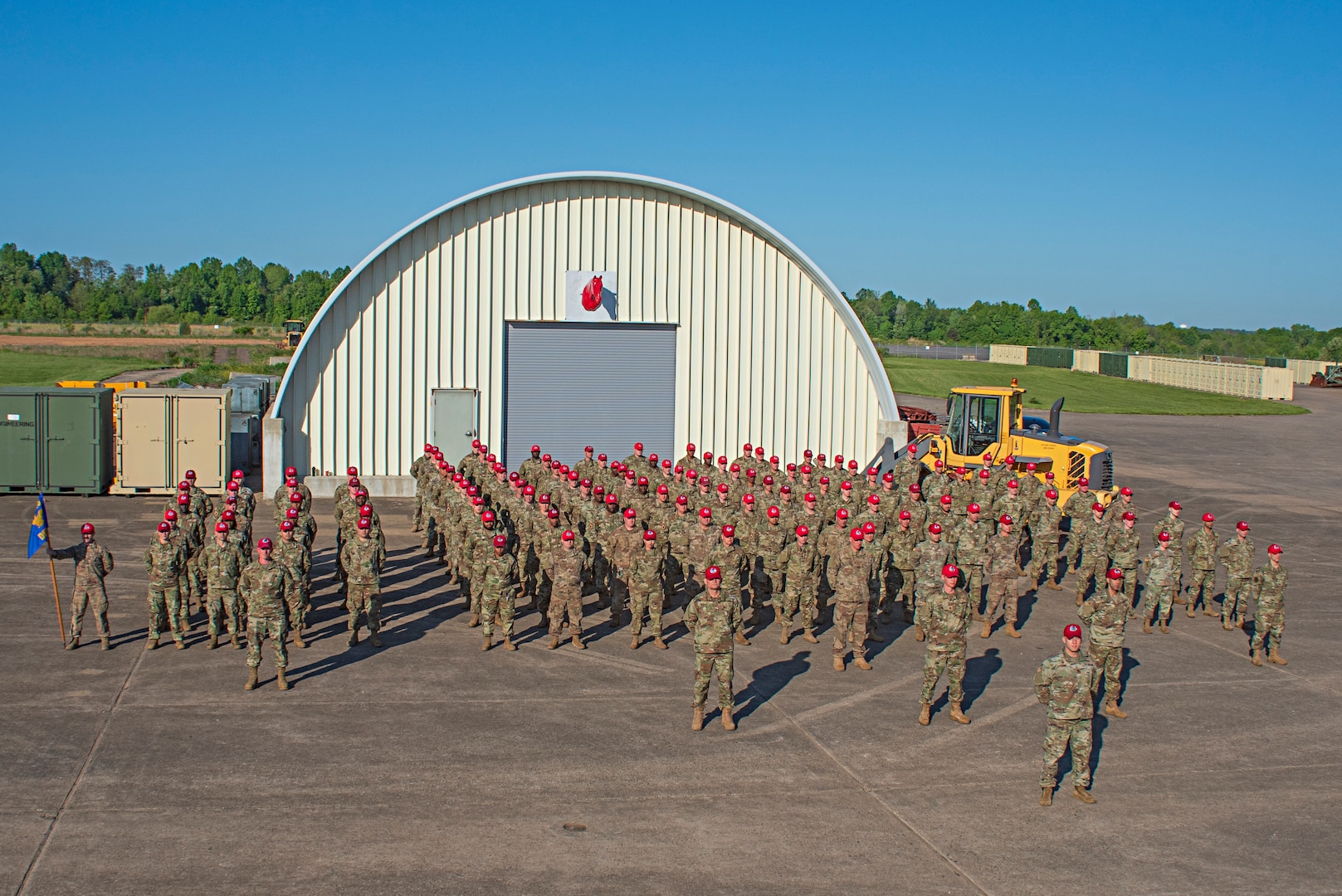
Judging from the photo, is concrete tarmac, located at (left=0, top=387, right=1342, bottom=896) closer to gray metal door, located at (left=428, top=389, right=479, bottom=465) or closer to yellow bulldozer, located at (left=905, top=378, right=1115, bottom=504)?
yellow bulldozer, located at (left=905, top=378, right=1115, bottom=504)

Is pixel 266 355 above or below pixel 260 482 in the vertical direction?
above

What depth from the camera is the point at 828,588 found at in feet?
53.6

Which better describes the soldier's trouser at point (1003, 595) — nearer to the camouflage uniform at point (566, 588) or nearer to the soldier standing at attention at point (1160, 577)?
the soldier standing at attention at point (1160, 577)

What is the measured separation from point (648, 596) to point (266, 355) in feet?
184

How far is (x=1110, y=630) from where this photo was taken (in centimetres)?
1134

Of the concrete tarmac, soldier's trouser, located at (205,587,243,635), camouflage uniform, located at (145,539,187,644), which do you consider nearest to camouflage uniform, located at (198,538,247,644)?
soldier's trouser, located at (205,587,243,635)

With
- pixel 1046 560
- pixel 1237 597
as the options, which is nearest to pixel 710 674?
pixel 1237 597

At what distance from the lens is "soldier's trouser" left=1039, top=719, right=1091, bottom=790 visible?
9367mm

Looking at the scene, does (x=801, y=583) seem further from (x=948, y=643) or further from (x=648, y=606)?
(x=948, y=643)

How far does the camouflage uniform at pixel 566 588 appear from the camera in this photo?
44.3 ft

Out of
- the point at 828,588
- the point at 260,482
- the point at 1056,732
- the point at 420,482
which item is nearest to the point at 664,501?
the point at 828,588

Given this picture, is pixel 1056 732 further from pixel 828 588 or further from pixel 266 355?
pixel 266 355

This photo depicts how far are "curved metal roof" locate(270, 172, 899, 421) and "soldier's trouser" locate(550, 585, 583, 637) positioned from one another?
11.9 meters

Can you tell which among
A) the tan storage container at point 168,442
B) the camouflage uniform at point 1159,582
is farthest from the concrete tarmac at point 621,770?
the tan storage container at point 168,442
